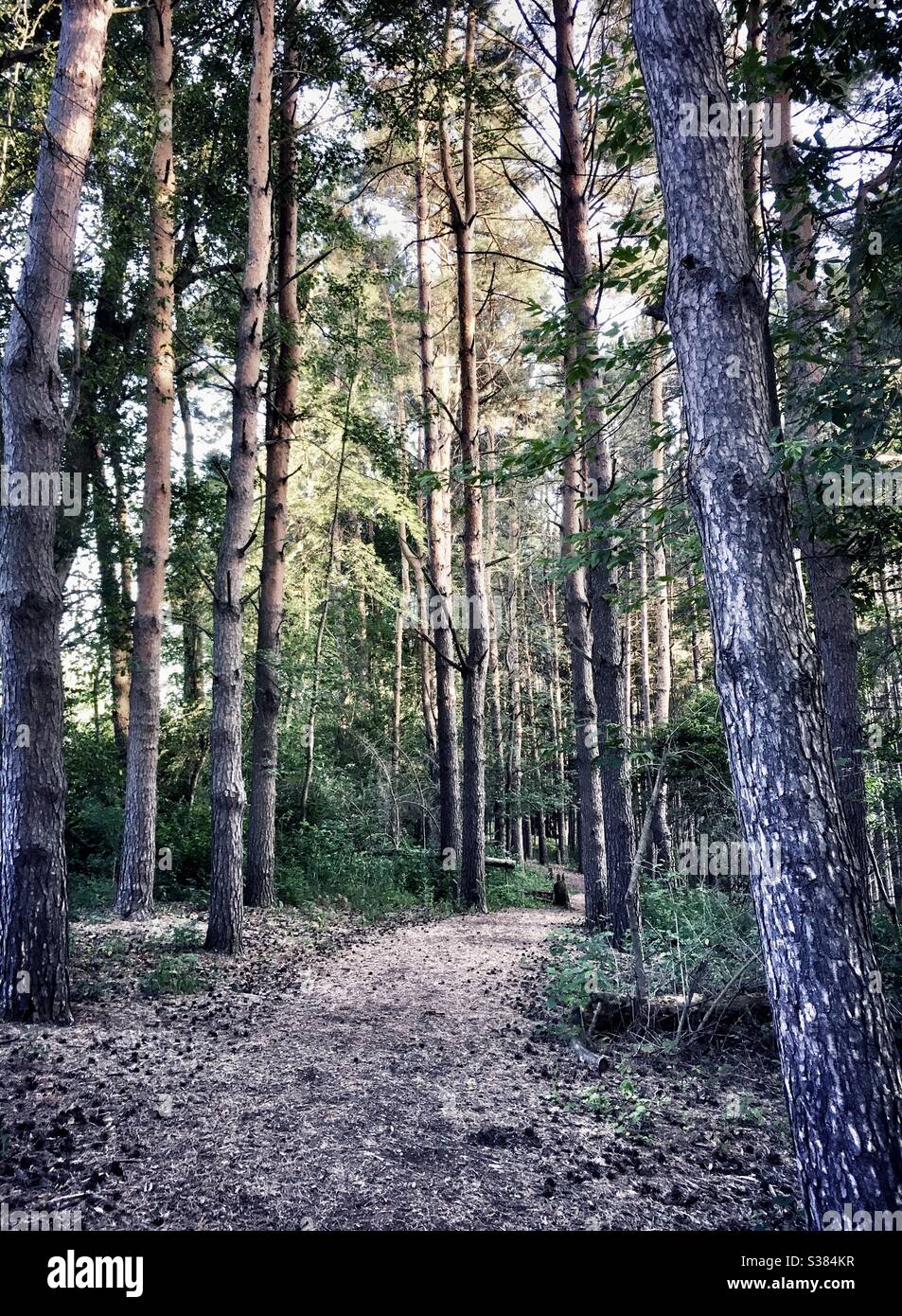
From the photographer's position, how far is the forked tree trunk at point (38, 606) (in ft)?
16.7

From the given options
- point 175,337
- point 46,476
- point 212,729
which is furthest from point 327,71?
point 212,729

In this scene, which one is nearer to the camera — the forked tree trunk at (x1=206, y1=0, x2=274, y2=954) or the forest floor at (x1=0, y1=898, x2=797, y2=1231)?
the forest floor at (x1=0, y1=898, x2=797, y2=1231)

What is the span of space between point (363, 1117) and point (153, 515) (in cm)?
806

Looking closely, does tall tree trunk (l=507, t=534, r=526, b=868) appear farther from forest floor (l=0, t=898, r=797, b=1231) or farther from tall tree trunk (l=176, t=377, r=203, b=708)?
forest floor (l=0, t=898, r=797, b=1231)

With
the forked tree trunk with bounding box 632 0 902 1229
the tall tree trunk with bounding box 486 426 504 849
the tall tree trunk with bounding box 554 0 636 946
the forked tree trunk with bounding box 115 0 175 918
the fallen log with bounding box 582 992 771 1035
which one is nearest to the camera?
the forked tree trunk with bounding box 632 0 902 1229

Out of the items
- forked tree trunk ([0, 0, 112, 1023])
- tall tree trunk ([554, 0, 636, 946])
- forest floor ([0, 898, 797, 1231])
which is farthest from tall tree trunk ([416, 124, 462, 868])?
forked tree trunk ([0, 0, 112, 1023])

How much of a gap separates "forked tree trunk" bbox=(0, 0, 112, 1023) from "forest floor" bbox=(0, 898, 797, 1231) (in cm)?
59

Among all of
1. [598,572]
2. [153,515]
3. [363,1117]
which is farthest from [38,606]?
[598,572]

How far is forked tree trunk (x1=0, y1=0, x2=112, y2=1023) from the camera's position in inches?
201

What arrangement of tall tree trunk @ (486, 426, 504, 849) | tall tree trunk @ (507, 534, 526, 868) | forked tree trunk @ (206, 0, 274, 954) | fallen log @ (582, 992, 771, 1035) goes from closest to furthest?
fallen log @ (582, 992, 771, 1035)
forked tree trunk @ (206, 0, 274, 954)
tall tree trunk @ (507, 534, 526, 868)
tall tree trunk @ (486, 426, 504, 849)

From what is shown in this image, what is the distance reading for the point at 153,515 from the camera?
9.77 meters

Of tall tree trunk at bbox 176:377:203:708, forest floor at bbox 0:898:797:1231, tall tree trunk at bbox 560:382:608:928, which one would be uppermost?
tall tree trunk at bbox 176:377:203:708

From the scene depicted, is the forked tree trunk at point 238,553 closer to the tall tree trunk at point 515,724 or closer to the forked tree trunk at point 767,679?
the forked tree trunk at point 767,679

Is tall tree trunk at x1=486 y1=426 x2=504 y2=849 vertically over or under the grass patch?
over
